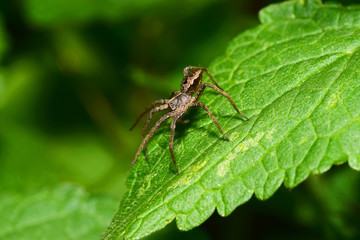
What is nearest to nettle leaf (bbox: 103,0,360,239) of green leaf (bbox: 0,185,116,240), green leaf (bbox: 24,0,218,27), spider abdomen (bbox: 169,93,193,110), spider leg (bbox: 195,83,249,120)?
spider leg (bbox: 195,83,249,120)

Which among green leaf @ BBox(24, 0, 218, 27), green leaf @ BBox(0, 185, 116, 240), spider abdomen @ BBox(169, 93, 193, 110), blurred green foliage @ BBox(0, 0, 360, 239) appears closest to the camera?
spider abdomen @ BBox(169, 93, 193, 110)

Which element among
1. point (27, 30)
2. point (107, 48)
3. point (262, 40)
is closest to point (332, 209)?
point (262, 40)

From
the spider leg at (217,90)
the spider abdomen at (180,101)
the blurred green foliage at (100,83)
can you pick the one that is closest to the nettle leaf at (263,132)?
the spider leg at (217,90)

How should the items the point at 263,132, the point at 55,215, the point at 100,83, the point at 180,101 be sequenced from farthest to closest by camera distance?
the point at 100,83 → the point at 55,215 → the point at 180,101 → the point at 263,132

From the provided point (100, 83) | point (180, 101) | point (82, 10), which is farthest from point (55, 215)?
point (82, 10)

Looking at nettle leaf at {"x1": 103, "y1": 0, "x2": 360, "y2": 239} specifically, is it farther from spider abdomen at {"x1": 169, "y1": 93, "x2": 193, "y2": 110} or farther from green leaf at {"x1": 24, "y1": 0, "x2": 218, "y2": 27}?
green leaf at {"x1": 24, "y1": 0, "x2": 218, "y2": 27}

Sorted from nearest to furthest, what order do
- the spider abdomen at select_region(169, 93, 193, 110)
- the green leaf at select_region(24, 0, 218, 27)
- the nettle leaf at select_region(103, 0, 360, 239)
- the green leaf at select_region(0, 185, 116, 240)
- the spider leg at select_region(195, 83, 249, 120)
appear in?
the nettle leaf at select_region(103, 0, 360, 239) → the spider leg at select_region(195, 83, 249, 120) → the spider abdomen at select_region(169, 93, 193, 110) → the green leaf at select_region(0, 185, 116, 240) → the green leaf at select_region(24, 0, 218, 27)

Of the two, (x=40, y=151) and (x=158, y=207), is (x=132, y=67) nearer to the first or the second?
(x=40, y=151)

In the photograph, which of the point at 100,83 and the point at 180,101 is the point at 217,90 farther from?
the point at 100,83
